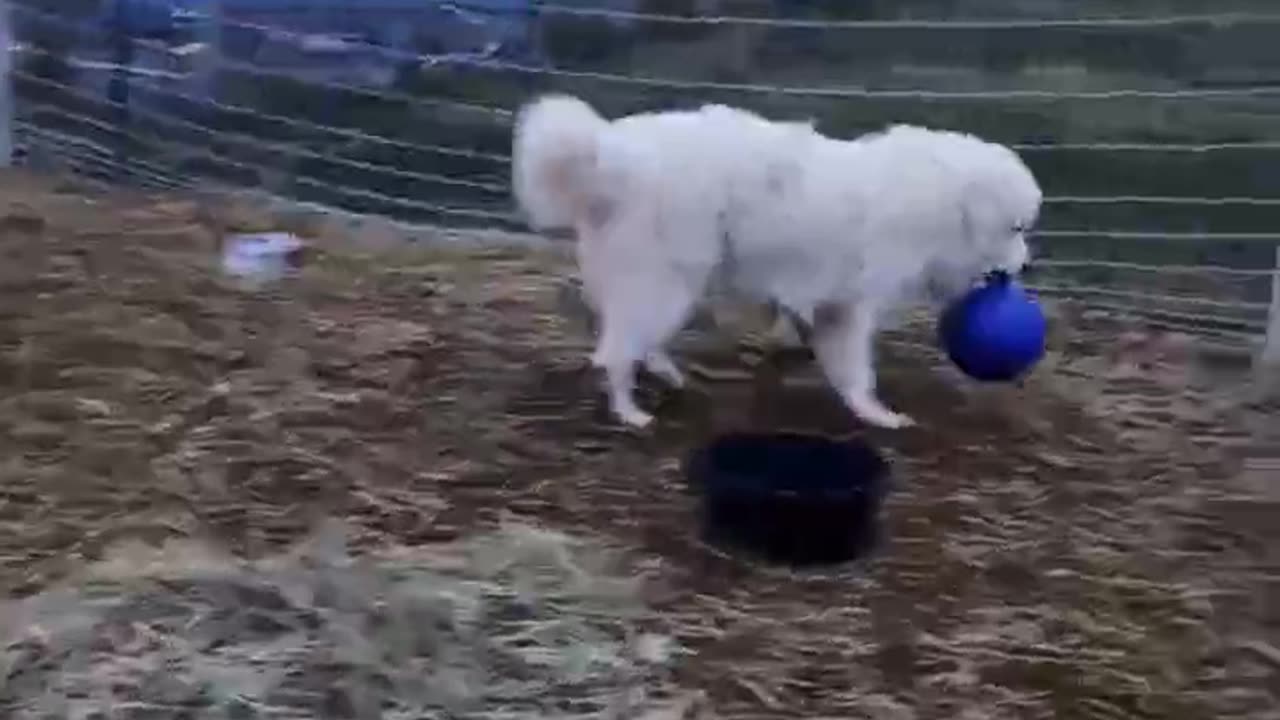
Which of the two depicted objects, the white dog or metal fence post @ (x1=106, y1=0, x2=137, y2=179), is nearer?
the white dog

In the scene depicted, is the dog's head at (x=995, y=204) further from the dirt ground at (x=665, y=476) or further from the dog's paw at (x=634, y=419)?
the dog's paw at (x=634, y=419)

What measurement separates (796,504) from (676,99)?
168cm

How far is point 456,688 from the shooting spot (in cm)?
194

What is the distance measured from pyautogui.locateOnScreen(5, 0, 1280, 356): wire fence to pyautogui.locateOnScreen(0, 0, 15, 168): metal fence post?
0.02 meters

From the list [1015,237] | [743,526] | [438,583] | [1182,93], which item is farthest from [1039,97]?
[438,583]

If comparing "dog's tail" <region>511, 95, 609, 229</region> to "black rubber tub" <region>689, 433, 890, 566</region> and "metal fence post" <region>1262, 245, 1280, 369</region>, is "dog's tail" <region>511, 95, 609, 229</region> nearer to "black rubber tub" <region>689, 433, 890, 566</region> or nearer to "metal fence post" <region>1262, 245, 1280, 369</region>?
"black rubber tub" <region>689, 433, 890, 566</region>

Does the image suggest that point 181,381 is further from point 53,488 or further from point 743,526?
point 743,526

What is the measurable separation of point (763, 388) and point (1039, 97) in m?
1.06

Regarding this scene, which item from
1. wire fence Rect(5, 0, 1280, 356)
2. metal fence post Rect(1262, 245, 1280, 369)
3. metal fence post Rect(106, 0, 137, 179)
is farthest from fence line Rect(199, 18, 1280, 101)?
metal fence post Rect(1262, 245, 1280, 369)

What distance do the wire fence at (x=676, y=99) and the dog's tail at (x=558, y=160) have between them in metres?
1.02

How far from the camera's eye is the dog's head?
2.59 meters

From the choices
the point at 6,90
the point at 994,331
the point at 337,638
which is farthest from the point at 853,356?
the point at 6,90

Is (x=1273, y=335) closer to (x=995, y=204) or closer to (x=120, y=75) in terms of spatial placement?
(x=995, y=204)

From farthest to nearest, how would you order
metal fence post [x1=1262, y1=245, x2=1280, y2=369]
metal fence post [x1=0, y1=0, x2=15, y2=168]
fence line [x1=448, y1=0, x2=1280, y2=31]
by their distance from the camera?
1. metal fence post [x1=0, y1=0, x2=15, y2=168]
2. fence line [x1=448, y1=0, x2=1280, y2=31]
3. metal fence post [x1=1262, y1=245, x2=1280, y2=369]
